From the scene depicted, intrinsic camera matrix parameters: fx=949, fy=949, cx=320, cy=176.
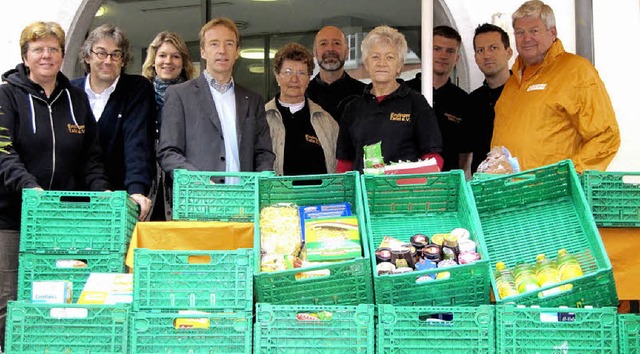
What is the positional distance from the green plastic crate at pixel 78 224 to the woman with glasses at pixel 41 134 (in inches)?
17.0

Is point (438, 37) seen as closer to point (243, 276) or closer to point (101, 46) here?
point (101, 46)

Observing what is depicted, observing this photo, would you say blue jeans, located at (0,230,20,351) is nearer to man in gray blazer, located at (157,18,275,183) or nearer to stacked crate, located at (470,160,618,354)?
man in gray blazer, located at (157,18,275,183)

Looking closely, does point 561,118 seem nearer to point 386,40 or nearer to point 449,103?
point 449,103

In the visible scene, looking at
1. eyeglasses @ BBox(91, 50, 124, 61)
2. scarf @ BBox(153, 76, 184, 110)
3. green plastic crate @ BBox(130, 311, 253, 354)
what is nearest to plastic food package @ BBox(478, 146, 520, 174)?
green plastic crate @ BBox(130, 311, 253, 354)

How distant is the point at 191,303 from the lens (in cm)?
360

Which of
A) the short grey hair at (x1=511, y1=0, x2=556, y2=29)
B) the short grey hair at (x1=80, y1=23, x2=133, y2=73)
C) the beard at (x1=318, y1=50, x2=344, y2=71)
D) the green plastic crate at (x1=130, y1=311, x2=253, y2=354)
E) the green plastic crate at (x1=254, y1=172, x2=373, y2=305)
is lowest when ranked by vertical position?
the green plastic crate at (x1=130, y1=311, x2=253, y2=354)

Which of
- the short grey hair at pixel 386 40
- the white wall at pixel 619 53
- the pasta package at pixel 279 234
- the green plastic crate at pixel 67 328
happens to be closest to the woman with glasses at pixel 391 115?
the short grey hair at pixel 386 40

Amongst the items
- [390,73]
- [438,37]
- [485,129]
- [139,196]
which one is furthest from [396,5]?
[139,196]

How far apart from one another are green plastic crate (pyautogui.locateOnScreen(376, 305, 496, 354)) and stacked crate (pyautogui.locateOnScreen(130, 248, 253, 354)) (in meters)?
0.52

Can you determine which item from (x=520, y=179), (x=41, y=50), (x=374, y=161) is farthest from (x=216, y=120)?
(x=520, y=179)

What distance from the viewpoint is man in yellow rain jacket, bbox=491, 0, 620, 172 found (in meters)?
5.00

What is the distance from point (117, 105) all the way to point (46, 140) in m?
0.64

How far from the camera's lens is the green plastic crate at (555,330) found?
3459 mm

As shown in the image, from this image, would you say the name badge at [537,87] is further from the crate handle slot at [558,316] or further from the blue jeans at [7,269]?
the blue jeans at [7,269]
